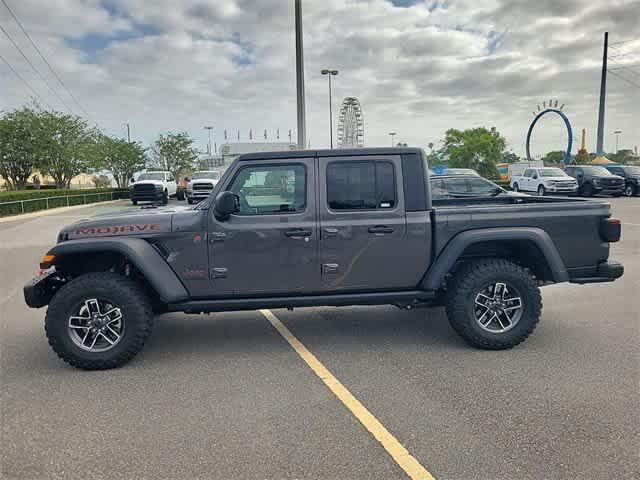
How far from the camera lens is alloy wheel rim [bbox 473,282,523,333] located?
4.93 meters

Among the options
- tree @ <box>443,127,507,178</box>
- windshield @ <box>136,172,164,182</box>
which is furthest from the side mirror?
tree @ <box>443,127,507,178</box>

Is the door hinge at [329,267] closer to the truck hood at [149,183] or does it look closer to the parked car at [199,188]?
the parked car at [199,188]

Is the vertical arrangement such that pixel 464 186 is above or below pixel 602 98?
below

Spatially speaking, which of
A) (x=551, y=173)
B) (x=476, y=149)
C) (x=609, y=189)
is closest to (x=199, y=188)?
(x=551, y=173)

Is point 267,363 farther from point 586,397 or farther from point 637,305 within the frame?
point 637,305

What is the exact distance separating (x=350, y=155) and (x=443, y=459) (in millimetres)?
2822

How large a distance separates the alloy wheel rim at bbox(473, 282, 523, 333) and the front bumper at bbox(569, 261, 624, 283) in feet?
2.05

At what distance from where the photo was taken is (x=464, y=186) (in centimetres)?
1627

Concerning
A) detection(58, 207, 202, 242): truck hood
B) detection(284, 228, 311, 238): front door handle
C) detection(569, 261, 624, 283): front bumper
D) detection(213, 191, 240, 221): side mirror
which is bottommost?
detection(569, 261, 624, 283): front bumper

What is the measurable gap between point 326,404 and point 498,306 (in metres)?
2.09

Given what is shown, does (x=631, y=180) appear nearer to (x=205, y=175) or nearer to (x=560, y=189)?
(x=560, y=189)

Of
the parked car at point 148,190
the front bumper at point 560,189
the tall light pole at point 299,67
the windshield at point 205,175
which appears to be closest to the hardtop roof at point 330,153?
the tall light pole at point 299,67

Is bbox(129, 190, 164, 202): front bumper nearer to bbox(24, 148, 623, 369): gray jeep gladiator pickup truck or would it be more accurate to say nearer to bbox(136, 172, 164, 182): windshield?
bbox(136, 172, 164, 182): windshield

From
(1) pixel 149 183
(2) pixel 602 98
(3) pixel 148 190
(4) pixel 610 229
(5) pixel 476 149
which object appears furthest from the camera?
(5) pixel 476 149
